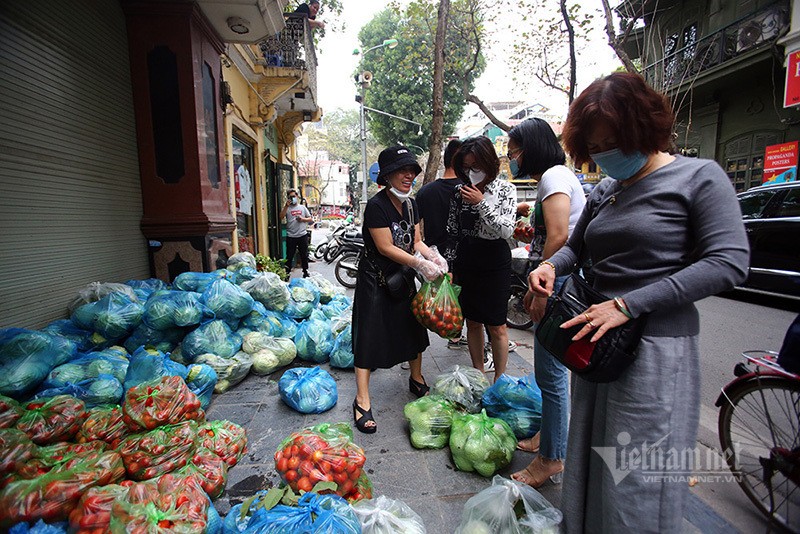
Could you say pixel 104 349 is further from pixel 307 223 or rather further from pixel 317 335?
pixel 307 223

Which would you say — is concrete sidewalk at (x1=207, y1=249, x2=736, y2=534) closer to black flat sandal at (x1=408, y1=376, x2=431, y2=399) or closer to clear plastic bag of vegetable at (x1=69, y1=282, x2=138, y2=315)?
black flat sandal at (x1=408, y1=376, x2=431, y2=399)

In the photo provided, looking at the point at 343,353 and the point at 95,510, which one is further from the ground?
the point at 95,510

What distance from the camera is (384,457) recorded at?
2.47 meters

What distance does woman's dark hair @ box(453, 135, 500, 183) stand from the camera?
279cm

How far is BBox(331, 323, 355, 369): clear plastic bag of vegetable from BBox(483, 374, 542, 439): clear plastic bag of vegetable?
158 cm

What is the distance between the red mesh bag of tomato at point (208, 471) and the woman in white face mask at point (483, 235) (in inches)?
72.8

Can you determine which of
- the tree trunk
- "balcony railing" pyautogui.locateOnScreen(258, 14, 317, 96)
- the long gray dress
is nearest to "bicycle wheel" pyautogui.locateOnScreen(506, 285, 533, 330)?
the tree trunk

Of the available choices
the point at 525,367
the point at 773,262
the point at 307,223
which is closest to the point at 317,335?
the point at 525,367

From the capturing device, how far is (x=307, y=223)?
875 cm

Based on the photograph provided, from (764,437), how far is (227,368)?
11.9 ft

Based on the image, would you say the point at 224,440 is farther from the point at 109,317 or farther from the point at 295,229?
the point at 295,229

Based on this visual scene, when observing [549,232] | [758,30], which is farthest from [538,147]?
[758,30]

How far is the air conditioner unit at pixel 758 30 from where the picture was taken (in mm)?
10766

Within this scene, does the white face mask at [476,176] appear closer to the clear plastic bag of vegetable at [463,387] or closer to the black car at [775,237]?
the clear plastic bag of vegetable at [463,387]
